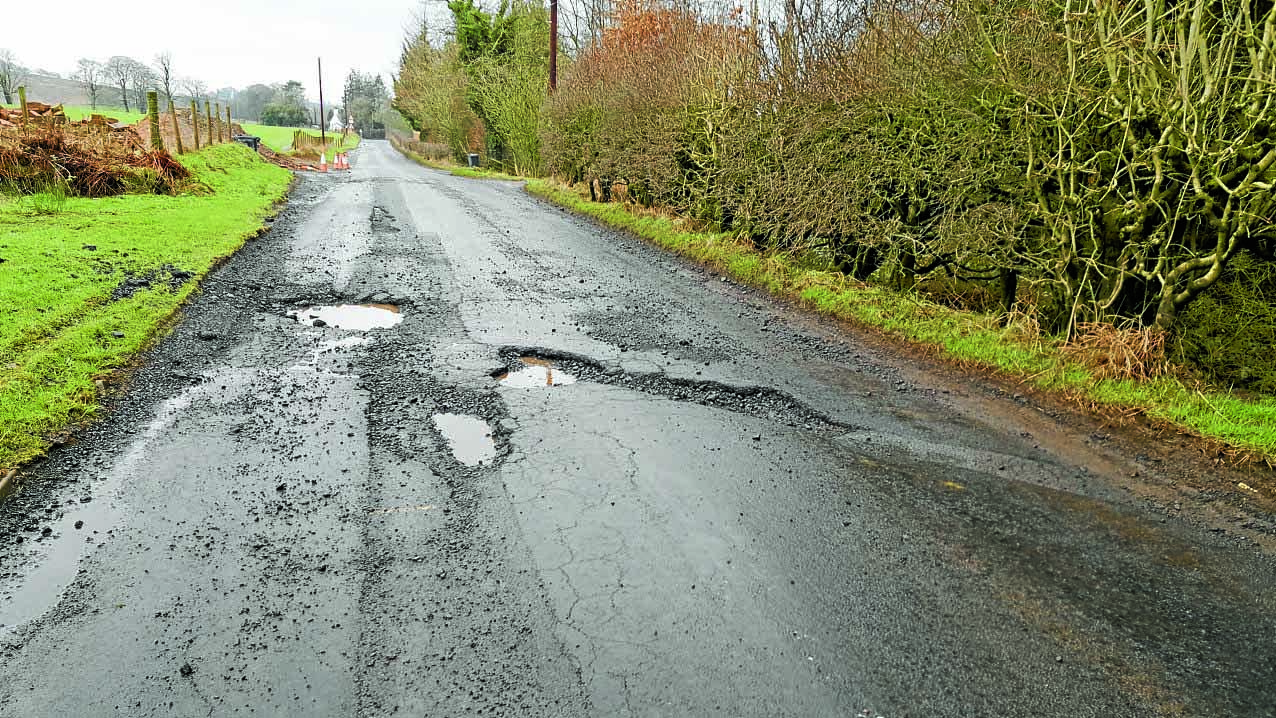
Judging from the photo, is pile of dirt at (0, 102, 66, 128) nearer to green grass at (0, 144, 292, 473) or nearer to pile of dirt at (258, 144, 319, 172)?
green grass at (0, 144, 292, 473)

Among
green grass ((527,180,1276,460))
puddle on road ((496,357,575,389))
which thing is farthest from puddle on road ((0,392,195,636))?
green grass ((527,180,1276,460))

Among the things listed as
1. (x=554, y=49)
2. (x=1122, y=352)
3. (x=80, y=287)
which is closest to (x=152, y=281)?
(x=80, y=287)

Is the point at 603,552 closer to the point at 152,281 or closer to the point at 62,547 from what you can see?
the point at 62,547

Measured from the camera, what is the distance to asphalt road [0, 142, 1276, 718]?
270 cm

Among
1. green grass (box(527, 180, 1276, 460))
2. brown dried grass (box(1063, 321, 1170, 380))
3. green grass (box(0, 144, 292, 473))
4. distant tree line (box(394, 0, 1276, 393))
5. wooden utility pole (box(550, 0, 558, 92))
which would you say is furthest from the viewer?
wooden utility pole (box(550, 0, 558, 92))

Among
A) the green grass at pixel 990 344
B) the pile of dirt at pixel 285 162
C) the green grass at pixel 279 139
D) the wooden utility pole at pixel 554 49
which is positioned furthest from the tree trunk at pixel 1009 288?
the green grass at pixel 279 139

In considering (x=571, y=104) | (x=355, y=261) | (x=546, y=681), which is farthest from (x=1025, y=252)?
(x=571, y=104)

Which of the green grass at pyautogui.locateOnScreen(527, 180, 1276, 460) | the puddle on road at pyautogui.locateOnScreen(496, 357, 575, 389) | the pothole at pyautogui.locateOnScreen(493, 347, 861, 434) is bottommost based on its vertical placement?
the puddle on road at pyautogui.locateOnScreen(496, 357, 575, 389)

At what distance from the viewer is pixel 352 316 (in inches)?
304

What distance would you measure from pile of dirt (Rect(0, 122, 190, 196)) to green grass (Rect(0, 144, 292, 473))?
2.90 ft

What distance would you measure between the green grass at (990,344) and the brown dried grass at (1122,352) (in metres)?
0.10

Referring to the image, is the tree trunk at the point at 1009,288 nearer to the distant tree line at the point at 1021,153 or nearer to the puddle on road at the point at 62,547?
the distant tree line at the point at 1021,153

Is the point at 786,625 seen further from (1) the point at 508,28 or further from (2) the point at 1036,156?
(1) the point at 508,28

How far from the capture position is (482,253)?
11.9 meters
